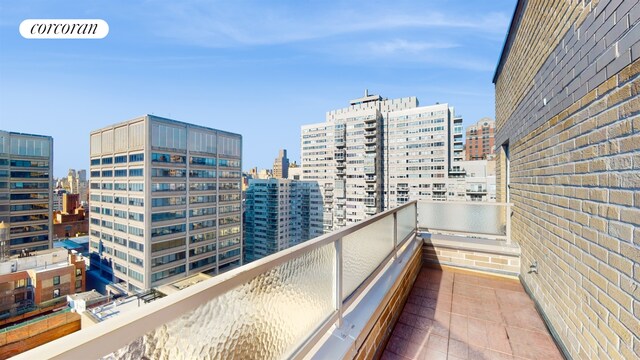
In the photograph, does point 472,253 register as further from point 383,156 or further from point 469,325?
point 383,156

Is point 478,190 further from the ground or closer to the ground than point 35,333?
further from the ground

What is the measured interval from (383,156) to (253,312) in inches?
1487

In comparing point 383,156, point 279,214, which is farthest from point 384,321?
point 279,214

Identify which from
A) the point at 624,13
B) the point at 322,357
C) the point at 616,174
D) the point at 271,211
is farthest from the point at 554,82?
the point at 271,211

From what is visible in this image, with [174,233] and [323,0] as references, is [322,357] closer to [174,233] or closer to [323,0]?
[323,0]

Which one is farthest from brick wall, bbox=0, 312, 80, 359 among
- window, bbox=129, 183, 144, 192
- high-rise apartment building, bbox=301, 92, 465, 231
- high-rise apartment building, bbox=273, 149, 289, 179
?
high-rise apartment building, bbox=273, 149, 289, 179

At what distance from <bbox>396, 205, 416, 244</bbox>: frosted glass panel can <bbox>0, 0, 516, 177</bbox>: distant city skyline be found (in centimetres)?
325

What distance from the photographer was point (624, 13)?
1.20 meters

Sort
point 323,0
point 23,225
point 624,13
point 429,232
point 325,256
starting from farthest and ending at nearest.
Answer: point 23,225 → point 323,0 → point 429,232 → point 325,256 → point 624,13

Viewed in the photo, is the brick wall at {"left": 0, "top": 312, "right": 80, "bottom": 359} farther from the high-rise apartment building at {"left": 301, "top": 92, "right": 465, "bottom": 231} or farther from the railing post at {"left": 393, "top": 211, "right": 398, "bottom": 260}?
the high-rise apartment building at {"left": 301, "top": 92, "right": 465, "bottom": 231}

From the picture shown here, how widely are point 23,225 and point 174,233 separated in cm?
1815

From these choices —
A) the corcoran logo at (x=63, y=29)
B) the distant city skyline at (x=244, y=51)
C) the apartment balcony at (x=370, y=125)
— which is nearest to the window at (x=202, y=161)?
the distant city skyline at (x=244, y=51)

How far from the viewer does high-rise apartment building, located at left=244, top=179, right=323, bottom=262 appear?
42625 mm

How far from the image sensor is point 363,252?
197 centimetres
